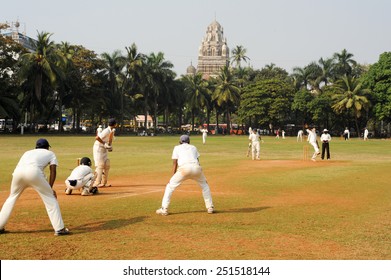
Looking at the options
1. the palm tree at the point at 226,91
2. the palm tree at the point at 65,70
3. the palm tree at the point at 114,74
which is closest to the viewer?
the palm tree at the point at 65,70

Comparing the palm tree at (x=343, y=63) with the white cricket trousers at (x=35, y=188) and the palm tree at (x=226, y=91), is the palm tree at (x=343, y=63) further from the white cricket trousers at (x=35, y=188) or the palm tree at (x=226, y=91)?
the white cricket trousers at (x=35, y=188)

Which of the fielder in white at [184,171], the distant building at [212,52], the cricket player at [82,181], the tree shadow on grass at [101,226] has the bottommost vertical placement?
the tree shadow on grass at [101,226]

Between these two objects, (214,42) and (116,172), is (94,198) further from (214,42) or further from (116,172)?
(214,42)

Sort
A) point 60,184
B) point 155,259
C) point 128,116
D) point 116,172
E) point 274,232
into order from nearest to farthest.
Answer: point 155,259, point 274,232, point 60,184, point 116,172, point 128,116

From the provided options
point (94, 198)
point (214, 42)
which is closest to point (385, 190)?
point (94, 198)

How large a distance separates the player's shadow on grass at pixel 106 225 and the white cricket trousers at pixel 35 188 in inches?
19.3

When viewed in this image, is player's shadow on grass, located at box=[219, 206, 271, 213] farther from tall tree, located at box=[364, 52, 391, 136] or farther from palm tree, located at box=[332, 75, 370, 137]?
palm tree, located at box=[332, 75, 370, 137]

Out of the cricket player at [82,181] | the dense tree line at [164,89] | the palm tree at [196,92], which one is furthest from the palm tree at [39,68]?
the cricket player at [82,181]

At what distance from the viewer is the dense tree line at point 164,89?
6519 centimetres

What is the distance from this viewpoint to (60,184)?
47.7 ft

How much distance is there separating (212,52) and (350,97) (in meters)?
122

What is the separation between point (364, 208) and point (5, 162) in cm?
1652

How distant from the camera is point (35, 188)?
762cm

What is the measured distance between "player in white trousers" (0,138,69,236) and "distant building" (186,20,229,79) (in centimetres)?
17999
